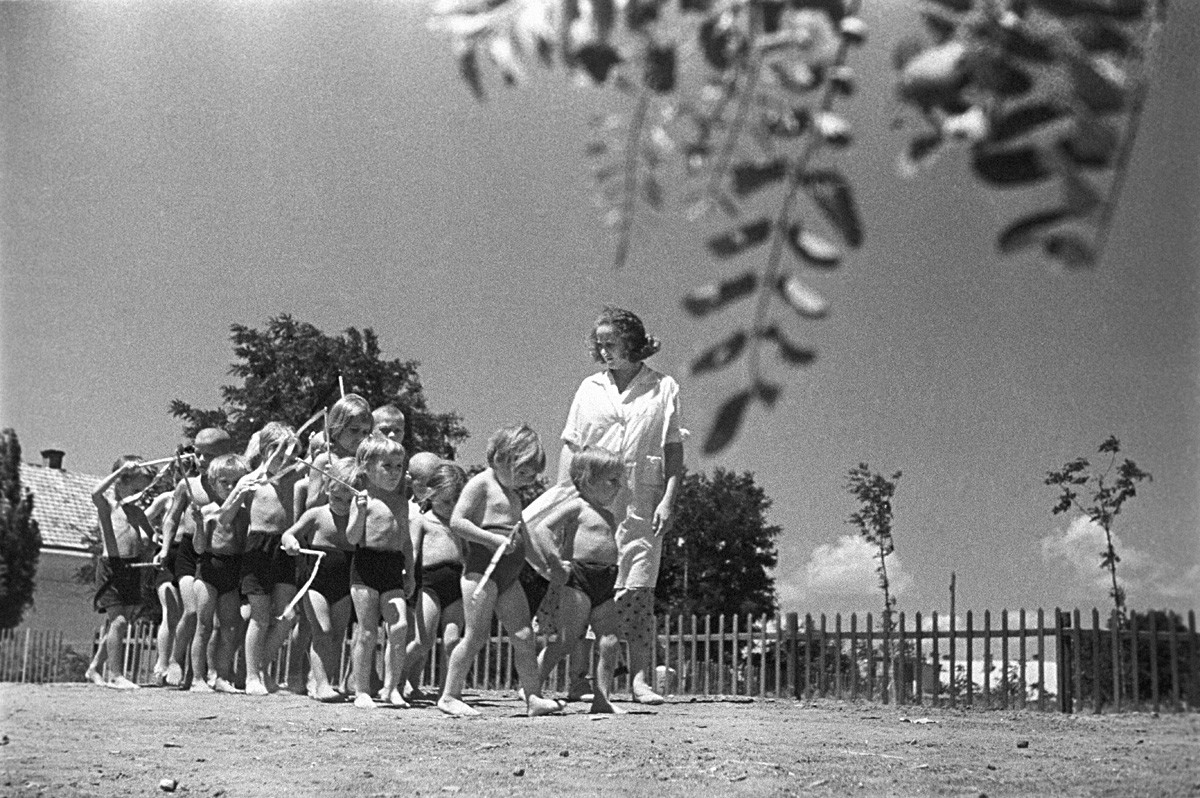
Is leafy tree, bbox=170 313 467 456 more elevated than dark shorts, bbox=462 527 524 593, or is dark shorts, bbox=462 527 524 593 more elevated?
leafy tree, bbox=170 313 467 456

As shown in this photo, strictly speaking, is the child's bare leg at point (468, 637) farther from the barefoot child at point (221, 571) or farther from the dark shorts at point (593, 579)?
the barefoot child at point (221, 571)

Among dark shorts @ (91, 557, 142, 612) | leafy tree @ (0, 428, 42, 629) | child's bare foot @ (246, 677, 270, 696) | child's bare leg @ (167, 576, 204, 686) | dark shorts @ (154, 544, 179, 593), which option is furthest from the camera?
leafy tree @ (0, 428, 42, 629)

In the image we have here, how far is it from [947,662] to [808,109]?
5914 mm

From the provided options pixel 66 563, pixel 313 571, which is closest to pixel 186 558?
pixel 313 571

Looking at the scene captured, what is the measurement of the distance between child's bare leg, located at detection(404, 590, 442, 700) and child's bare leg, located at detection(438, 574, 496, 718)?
19.0 inches

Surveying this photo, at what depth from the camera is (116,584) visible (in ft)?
24.1

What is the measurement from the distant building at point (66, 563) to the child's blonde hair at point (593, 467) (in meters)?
11.8

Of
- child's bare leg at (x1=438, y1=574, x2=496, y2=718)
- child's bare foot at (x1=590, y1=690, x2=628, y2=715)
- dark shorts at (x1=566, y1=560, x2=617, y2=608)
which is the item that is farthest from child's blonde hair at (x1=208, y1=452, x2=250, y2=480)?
child's bare foot at (x1=590, y1=690, x2=628, y2=715)

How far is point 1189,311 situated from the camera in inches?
140

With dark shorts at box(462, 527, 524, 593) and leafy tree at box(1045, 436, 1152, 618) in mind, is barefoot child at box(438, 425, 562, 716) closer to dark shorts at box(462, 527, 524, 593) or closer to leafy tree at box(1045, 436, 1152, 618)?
dark shorts at box(462, 527, 524, 593)

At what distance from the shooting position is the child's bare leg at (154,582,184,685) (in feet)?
24.4

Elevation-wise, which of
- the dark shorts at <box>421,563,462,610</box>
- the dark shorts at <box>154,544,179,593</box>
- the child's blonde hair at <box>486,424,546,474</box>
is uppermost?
the child's blonde hair at <box>486,424,546,474</box>

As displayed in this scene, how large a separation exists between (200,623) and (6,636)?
929cm

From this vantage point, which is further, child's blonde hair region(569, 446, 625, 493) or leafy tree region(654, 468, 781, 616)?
leafy tree region(654, 468, 781, 616)
